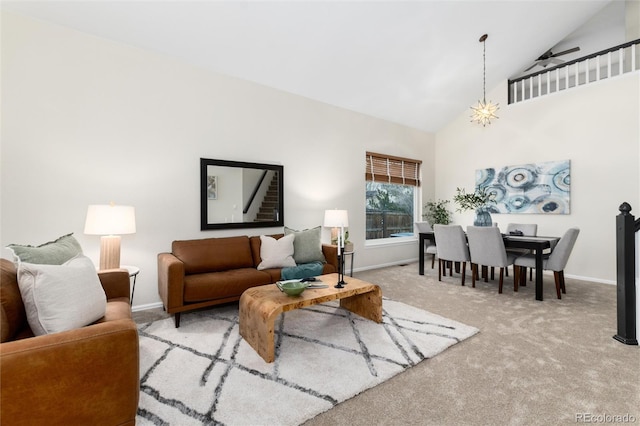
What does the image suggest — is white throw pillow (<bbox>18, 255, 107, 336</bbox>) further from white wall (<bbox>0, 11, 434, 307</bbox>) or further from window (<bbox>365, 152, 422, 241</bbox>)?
window (<bbox>365, 152, 422, 241</bbox>)

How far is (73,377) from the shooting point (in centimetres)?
117

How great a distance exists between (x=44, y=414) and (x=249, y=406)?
89 centimetres

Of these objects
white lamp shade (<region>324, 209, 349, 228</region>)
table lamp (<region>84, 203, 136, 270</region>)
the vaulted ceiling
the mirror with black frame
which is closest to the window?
the vaulted ceiling

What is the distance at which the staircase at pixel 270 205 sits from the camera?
409cm

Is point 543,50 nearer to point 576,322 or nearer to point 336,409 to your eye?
point 576,322

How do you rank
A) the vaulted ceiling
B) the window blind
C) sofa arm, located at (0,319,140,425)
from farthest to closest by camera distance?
1. the window blind
2. the vaulted ceiling
3. sofa arm, located at (0,319,140,425)

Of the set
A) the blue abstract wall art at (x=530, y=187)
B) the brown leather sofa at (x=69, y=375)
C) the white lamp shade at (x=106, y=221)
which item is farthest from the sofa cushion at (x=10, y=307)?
the blue abstract wall art at (x=530, y=187)

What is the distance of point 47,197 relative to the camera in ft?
9.04

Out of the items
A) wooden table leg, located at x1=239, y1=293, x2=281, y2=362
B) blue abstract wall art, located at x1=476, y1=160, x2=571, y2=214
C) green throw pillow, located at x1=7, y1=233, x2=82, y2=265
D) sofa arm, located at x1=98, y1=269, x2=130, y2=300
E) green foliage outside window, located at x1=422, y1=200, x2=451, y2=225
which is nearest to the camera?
green throw pillow, located at x1=7, y1=233, x2=82, y2=265

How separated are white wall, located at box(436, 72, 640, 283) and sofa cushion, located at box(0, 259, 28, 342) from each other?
634 cm

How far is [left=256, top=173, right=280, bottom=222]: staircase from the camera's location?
4.09 meters

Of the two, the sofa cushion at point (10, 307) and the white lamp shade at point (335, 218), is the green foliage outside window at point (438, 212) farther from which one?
the sofa cushion at point (10, 307)

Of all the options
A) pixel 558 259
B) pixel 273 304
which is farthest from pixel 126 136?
pixel 558 259

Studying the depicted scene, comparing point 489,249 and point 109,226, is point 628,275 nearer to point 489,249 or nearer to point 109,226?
point 489,249
